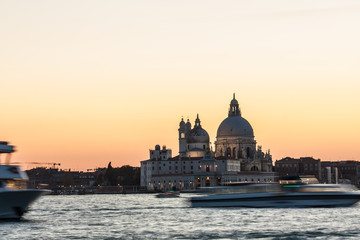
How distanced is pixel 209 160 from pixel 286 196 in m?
109

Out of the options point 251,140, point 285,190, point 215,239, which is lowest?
point 215,239

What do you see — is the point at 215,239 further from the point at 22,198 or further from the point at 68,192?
the point at 68,192

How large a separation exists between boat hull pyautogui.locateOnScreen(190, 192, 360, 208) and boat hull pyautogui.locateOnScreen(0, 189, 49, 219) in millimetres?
24360

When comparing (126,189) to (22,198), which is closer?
(22,198)

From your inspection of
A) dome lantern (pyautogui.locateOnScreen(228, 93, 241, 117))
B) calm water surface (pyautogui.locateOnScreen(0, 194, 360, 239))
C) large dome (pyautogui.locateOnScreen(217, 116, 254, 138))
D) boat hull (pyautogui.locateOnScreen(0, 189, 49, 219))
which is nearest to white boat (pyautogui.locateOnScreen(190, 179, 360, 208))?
calm water surface (pyautogui.locateOnScreen(0, 194, 360, 239))

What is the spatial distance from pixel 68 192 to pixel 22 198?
143954 millimetres

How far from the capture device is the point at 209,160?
17712 centimetres

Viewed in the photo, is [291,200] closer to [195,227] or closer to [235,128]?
[195,227]

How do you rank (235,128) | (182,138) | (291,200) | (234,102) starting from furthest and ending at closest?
(234,102) < (182,138) < (235,128) < (291,200)

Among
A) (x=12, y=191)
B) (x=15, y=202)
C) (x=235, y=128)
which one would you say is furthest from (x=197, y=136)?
(x=12, y=191)

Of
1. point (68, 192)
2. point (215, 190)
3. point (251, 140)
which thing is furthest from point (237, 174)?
point (215, 190)

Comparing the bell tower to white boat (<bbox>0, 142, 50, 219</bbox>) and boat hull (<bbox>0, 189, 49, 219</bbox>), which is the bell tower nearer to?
white boat (<bbox>0, 142, 50, 219</bbox>)

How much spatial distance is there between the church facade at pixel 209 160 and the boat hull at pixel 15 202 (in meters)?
128

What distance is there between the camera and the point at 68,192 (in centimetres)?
19162
